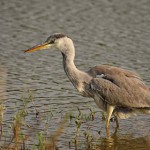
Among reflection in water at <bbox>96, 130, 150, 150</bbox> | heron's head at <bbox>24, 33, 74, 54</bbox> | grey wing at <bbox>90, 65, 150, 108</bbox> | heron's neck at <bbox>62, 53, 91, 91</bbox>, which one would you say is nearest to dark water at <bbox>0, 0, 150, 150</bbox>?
reflection in water at <bbox>96, 130, 150, 150</bbox>

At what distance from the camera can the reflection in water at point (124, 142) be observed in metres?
9.93

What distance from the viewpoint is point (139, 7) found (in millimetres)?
19547

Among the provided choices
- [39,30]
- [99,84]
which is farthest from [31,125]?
[39,30]

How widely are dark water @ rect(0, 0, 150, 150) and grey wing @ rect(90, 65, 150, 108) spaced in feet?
1.49

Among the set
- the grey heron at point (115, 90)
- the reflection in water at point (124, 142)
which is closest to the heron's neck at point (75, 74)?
the grey heron at point (115, 90)

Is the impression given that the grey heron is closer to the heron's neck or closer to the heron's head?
the heron's neck

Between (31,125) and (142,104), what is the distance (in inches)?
73.7

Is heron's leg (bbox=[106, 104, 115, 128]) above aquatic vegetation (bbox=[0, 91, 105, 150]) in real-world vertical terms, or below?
above

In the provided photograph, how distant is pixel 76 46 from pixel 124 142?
5.92 metres

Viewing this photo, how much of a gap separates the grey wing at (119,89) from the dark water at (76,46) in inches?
17.9

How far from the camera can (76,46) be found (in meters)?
15.8

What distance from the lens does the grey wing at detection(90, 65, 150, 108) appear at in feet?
34.9

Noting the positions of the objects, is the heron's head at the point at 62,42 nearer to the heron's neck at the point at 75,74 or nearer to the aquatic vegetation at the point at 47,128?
the heron's neck at the point at 75,74

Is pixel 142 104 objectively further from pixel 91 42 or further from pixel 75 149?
pixel 91 42
